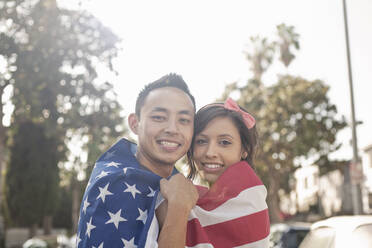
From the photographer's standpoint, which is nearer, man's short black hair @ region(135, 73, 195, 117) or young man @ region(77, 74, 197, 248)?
young man @ region(77, 74, 197, 248)

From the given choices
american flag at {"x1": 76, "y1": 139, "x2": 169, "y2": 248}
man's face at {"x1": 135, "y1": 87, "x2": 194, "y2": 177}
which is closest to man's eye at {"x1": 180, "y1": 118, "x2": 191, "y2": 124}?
man's face at {"x1": 135, "y1": 87, "x2": 194, "y2": 177}

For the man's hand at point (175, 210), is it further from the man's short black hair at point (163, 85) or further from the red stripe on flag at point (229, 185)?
the man's short black hair at point (163, 85)

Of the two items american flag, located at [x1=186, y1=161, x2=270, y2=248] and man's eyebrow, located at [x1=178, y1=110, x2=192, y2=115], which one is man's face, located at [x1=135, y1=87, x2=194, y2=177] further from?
american flag, located at [x1=186, y1=161, x2=270, y2=248]

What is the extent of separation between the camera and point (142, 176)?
256 centimetres

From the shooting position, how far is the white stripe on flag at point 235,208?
2.58 meters

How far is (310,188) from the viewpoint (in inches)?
2270

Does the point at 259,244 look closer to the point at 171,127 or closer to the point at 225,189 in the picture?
the point at 225,189

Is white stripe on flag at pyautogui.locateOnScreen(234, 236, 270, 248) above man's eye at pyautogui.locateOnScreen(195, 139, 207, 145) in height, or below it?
below

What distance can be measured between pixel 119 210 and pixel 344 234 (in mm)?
2253

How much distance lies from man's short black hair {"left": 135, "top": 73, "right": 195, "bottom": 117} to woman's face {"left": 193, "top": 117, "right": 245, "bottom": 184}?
24 cm

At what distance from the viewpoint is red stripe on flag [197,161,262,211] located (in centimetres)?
267

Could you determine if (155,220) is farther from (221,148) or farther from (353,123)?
(353,123)

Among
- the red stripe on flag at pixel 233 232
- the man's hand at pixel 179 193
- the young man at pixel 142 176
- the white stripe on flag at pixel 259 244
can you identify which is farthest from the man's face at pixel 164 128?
the white stripe on flag at pixel 259 244

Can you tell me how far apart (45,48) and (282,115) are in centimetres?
1511
